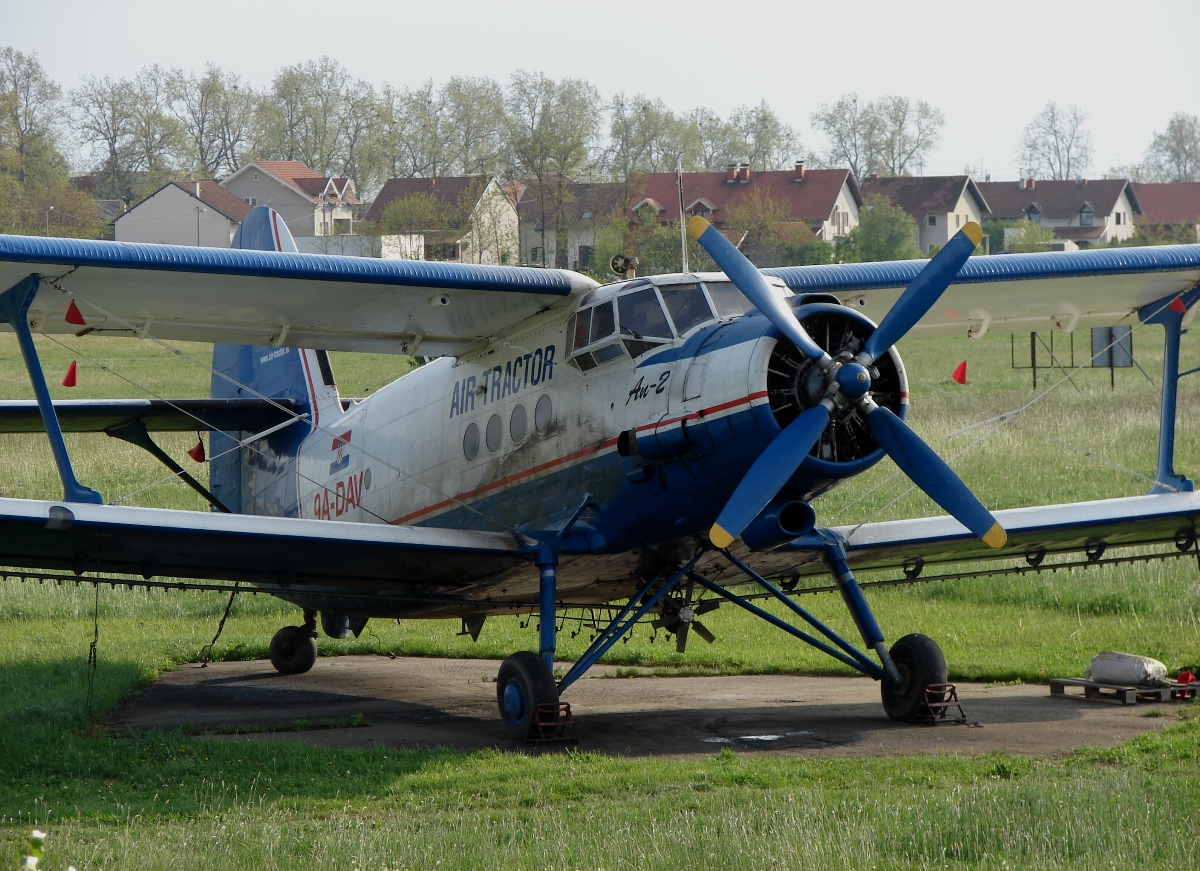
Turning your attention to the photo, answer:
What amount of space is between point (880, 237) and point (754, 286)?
69628 mm

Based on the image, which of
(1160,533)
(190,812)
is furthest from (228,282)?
(1160,533)

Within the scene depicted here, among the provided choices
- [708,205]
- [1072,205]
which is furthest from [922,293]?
[1072,205]

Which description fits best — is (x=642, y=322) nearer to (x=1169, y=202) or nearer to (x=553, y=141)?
(x=553, y=141)

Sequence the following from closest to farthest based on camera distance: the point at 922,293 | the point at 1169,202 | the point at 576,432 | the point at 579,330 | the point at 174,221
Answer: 1. the point at 922,293
2. the point at 576,432
3. the point at 579,330
4. the point at 174,221
5. the point at 1169,202

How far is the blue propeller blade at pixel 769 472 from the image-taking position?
873 cm

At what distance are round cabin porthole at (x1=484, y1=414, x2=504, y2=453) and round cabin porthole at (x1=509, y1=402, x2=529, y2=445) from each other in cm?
14

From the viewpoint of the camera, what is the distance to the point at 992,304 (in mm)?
13219

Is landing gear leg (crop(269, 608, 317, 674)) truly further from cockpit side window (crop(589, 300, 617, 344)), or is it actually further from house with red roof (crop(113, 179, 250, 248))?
house with red roof (crop(113, 179, 250, 248))

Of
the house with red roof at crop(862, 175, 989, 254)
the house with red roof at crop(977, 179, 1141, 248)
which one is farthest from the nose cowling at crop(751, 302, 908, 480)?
the house with red roof at crop(977, 179, 1141, 248)

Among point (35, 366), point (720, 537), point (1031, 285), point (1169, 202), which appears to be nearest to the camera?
point (720, 537)

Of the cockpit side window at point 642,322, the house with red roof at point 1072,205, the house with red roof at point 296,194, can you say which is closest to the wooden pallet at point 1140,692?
the cockpit side window at point 642,322

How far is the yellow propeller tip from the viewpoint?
8.69m

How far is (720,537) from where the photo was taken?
8727mm

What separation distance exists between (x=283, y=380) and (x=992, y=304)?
785 centimetres
